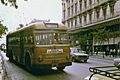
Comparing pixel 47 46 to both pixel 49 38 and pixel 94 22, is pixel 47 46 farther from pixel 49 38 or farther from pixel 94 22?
pixel 94 22

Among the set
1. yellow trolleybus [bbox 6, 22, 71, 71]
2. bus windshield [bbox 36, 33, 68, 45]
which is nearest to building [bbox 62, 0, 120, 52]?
yellow trolleybus [bbox 6, 22, 71, 71]

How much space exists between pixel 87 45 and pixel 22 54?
129 ft

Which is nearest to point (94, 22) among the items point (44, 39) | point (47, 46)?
point (44, 39)

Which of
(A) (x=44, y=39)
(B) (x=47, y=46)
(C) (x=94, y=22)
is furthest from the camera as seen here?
(C) (x=94, y=22)

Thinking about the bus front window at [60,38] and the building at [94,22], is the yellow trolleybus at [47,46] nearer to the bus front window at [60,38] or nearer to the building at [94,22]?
the bus front window at [60,38]

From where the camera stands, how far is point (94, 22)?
54.3m

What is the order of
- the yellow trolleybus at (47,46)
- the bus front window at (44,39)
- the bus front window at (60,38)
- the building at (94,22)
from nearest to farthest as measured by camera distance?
the yellow trolleybus at (47,46) → the bus front window at (44,39) → the bus front window at (60,38) → the building at (94,22)

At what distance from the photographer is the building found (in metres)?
45.9

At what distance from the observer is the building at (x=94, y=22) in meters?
45.9

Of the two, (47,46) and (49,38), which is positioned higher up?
(49,38)

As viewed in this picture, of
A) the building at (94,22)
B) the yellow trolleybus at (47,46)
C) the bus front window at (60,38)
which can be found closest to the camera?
the yellow trolleybus at (47,46)

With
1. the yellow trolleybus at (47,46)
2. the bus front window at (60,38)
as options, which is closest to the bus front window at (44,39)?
the yellow trolleybus at (47,46)

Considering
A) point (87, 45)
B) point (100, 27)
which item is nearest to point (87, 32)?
point (87, 45)

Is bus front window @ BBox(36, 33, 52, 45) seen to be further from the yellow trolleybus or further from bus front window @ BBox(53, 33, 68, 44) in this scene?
bus front window @ BBox(53, 33, 68, 44)
